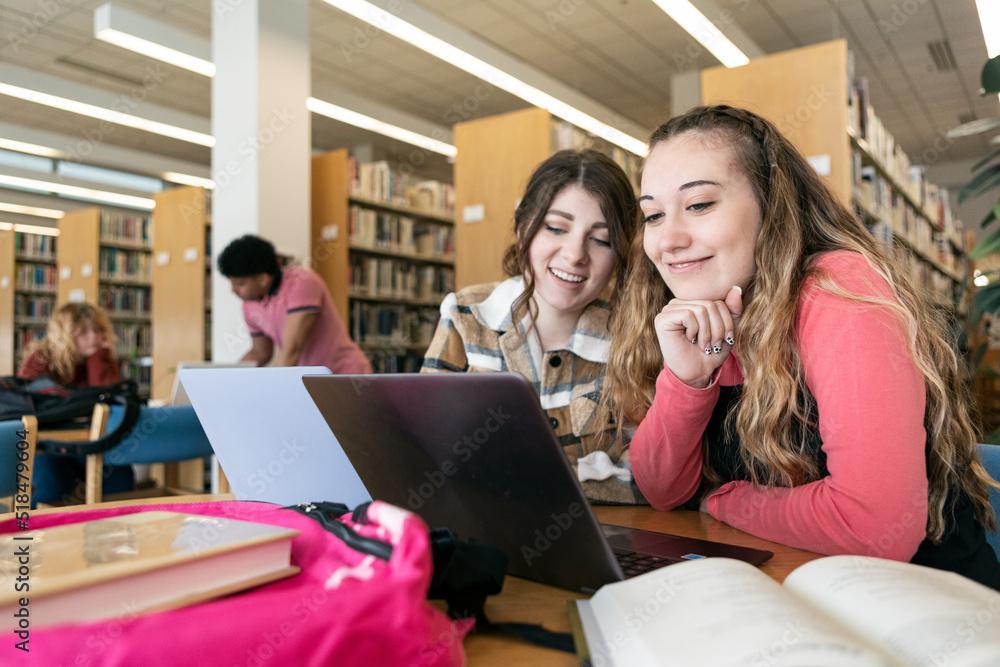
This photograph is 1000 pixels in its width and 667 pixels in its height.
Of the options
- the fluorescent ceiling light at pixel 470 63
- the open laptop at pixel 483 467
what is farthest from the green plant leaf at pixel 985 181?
the open laptop at pixel 483 467

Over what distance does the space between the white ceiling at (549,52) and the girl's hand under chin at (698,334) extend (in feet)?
15.7

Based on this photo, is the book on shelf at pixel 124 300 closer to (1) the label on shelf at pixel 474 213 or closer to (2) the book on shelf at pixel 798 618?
(1) the label on shelf at pixel 474 213

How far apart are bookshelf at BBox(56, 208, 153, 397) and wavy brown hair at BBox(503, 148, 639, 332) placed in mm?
6247

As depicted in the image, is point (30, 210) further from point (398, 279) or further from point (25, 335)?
point (398, 279)

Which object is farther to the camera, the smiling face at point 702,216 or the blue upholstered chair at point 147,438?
the blue upholstered chair at point 147,438

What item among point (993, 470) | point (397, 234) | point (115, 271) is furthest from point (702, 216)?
point (115, 271)

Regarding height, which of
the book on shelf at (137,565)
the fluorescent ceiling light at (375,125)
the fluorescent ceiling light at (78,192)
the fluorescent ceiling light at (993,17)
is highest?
the fluorescent ceiling light at (375,125)

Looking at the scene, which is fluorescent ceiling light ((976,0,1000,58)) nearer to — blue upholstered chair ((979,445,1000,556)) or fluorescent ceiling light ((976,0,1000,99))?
fluorescent ceiling light ((976,0,1000,99))

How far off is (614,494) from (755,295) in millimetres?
343

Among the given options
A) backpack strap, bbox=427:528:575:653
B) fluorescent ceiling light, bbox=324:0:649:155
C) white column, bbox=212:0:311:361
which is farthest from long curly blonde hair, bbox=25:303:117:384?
backpack strap, bbox=427:528:575:653

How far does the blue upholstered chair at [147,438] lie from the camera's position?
90.4 inches

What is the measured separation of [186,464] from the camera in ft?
13.6

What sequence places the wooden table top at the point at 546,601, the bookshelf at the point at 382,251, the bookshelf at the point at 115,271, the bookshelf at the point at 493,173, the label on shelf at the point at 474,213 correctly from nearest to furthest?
1. the wooden table top at the point at 546,601
2. the bookshelf at the point at 493,173
3. the label on shelf at the point at 474,213
4. the bookshelf at the point at 382,251
5. the bookshelf at the point at 115,271

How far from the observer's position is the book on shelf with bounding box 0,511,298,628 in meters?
0.37
